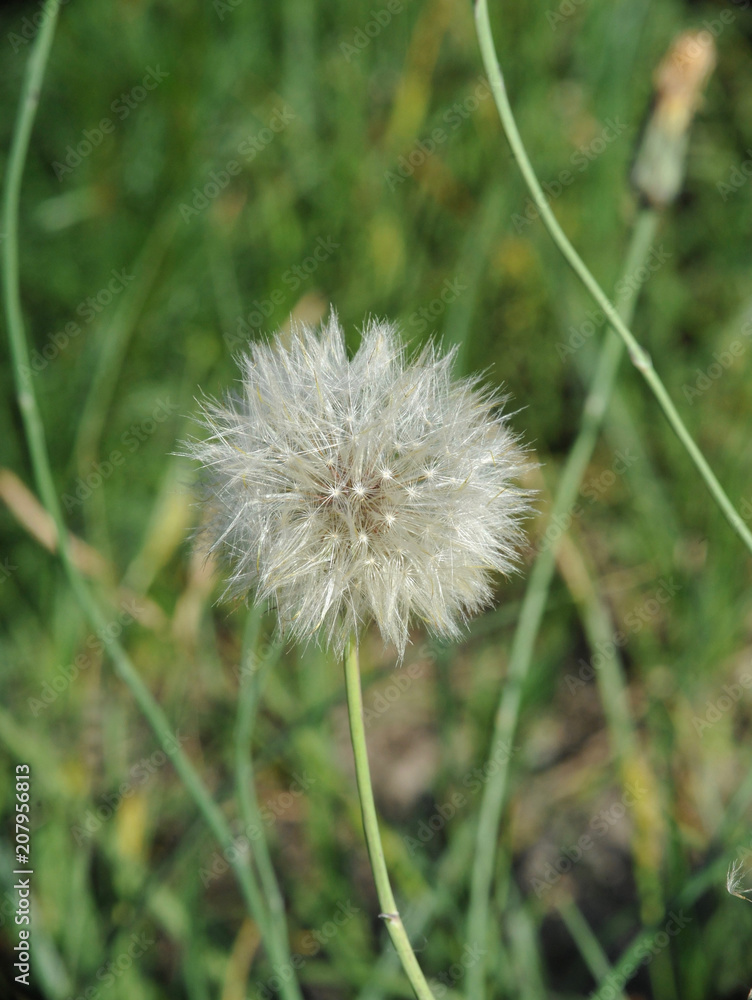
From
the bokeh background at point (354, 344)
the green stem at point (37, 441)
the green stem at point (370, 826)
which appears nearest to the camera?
the green stem at point (370, 826)

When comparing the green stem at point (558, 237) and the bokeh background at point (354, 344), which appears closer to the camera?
the green stem at point (558, 237)

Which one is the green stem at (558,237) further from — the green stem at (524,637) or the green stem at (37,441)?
the green stem at (37,441)

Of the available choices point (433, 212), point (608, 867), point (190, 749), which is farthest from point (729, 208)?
point (190, 749)

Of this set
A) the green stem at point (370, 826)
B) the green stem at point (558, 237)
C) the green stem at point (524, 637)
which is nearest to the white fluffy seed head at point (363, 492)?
the green stem at point (370, 826)

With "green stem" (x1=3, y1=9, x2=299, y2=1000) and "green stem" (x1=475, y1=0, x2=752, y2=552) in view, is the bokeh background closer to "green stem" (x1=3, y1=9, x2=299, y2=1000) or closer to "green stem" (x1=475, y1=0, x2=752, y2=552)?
"green stem" (x1=3, y1=9, x2=299, y2=1000)

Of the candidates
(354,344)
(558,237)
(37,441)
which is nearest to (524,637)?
(558,237)

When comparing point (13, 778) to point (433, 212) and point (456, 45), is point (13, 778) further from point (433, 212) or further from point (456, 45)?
point (456, 45)
